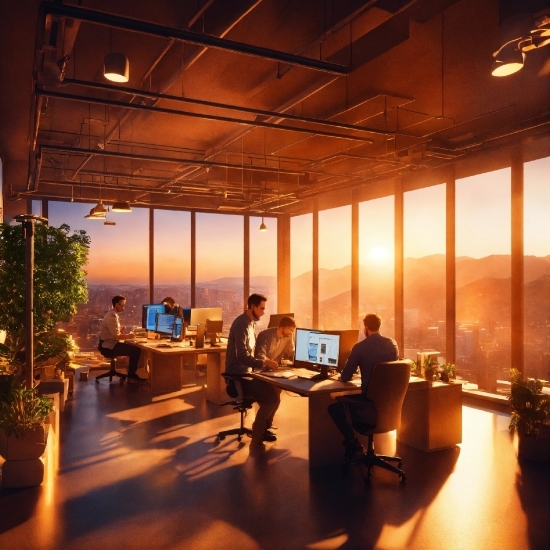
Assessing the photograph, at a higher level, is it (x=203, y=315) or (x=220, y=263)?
(x=220, y=263)

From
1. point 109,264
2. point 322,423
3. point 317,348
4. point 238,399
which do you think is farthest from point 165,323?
point 322,423

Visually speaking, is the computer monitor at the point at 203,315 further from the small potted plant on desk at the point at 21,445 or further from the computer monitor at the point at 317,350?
the small potted plant on desk at the point at 21,445

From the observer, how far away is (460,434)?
6.69 m

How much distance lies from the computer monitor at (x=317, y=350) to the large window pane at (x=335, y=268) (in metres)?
6.71

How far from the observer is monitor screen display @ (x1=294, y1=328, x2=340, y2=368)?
623 cm

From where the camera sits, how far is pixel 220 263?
15664mm

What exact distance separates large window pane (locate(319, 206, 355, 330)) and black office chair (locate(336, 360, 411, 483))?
301 inches

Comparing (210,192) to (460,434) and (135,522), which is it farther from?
(135,522)

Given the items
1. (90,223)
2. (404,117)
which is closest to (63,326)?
(90,223)

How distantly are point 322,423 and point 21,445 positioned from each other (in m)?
3.03

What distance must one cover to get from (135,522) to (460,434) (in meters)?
4.09

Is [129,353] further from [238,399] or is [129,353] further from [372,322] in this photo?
[372,322]

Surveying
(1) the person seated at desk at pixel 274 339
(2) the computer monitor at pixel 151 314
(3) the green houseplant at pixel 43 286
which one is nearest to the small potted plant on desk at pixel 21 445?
(3) the green houseplant at pixel 43 286

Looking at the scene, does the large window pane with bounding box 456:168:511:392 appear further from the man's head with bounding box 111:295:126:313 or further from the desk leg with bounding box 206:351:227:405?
the man's head with bounding box 111:295:126:313
